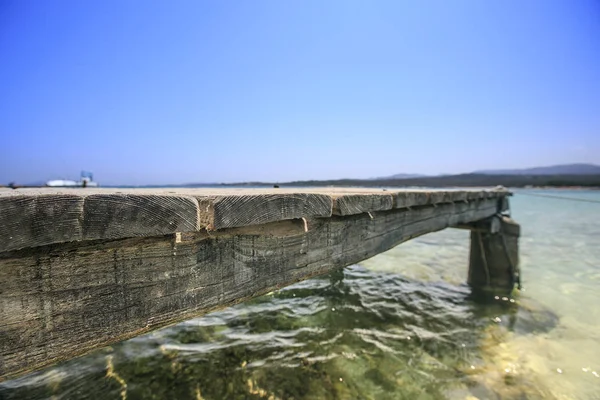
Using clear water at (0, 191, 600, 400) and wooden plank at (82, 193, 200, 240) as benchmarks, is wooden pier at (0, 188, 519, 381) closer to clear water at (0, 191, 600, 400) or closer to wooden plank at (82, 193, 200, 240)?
wooden plank at (82, 193, 200, 240)

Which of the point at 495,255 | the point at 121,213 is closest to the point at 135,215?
the point at 121,213

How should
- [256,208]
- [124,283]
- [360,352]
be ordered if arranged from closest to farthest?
[124,283] → [256,208] → [360,352]

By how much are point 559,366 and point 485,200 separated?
3.85 metres

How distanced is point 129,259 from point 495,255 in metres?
8.07

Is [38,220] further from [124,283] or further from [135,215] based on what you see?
[124,283]

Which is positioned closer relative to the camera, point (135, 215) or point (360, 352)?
point (135, 215)

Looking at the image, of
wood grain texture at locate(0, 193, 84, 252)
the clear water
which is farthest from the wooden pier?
the clear water

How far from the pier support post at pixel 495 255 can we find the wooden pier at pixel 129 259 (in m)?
6.56

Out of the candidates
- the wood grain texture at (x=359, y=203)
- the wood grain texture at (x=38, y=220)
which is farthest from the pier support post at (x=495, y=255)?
the wood grain texture at (x=38, y=220)

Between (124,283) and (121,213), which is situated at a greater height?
(121,213)

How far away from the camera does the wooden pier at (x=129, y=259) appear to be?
3.10 feet

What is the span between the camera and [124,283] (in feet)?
3.94

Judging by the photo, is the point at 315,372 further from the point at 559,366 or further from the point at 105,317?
the point at 559,366

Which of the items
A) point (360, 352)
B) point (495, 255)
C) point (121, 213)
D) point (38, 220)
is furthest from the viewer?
point (495, 255)
